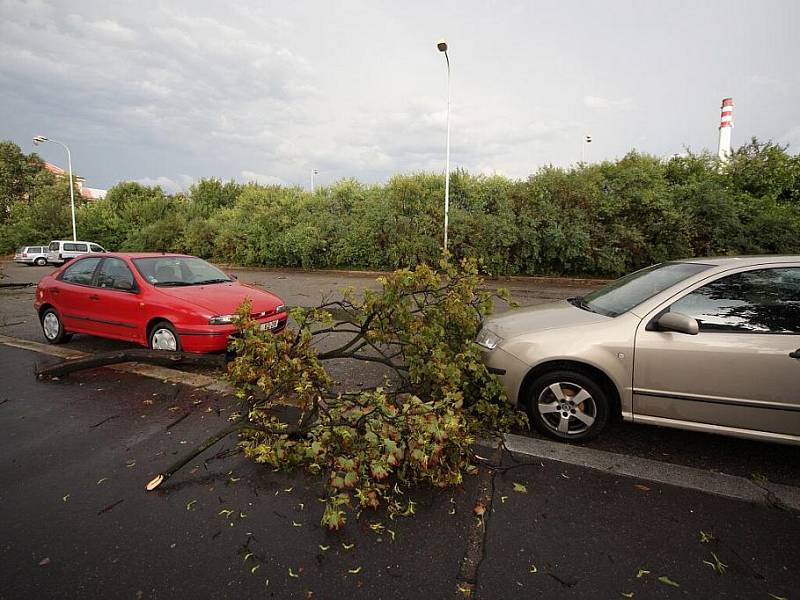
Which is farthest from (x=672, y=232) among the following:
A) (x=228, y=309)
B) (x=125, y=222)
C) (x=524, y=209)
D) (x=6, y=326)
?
(x=125, y=222)

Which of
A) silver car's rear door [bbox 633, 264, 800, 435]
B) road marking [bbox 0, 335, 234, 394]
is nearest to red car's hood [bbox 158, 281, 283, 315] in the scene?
road marking [bbox 0, 335, 234, 394]

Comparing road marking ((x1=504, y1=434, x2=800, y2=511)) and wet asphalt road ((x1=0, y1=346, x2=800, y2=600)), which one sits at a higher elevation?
road marking ((x1=504, y1=434, x2=800, y2=511))

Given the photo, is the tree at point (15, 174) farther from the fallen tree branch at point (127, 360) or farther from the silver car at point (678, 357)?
the silver car at point (678, 357)

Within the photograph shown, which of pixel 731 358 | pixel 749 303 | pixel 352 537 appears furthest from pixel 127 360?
pixel 749 303

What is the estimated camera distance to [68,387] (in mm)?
4680

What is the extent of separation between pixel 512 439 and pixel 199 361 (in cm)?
353

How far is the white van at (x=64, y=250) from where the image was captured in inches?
1174

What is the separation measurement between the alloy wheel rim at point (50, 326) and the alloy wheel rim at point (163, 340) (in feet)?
7.51

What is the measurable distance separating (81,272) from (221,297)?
254 centimetres

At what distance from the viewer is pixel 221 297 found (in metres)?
5.58

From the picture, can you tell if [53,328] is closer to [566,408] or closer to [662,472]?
[566,408]

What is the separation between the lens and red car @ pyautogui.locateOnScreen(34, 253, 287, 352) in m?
5.16

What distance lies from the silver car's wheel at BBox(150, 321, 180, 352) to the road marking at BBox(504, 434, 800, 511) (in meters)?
4.06

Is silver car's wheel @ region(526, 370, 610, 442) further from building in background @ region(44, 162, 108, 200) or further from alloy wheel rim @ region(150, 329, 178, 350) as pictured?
building in background @ region(44, 162, 108, 200)
